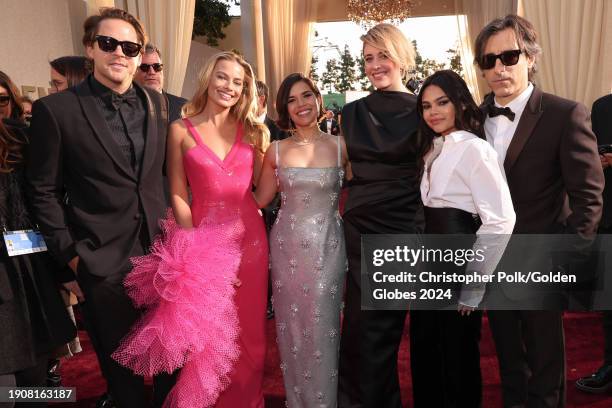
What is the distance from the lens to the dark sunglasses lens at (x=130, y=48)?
2.15m

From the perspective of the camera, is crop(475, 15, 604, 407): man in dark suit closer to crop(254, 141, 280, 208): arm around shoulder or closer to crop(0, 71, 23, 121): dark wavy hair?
crop(254, 141, 280, 208): arm around shoulder

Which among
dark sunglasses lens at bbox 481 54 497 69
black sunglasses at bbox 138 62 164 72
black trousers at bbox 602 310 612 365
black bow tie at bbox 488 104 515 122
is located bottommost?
black trousers at bbox 602 310 612 365

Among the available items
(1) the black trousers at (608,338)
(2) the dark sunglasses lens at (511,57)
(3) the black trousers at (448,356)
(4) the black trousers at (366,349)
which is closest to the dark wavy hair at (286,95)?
→ (4) the black trousers at (366,349)

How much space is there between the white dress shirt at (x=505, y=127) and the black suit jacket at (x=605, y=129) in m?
1.20

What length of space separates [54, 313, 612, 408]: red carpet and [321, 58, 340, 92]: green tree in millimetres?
11241

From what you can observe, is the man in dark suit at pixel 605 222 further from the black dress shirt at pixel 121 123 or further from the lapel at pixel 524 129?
the black dress shirt at pixel 121 123

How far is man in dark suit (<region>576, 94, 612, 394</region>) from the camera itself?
9.73 ft

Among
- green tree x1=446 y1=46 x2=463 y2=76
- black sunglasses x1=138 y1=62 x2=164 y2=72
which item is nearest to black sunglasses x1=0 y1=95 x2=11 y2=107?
black sunglasses x1=138 y1=62 x2=164 y2=72

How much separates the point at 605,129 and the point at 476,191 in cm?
167

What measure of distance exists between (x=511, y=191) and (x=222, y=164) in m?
1.38

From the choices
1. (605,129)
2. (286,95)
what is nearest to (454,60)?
(605,129)

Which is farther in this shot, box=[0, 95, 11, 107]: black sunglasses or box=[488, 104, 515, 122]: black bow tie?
box=[0, 95, 11, 107]: black sunglasses

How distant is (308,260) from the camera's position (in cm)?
254

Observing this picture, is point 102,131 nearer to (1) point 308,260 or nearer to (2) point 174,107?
(2) point 174,107
